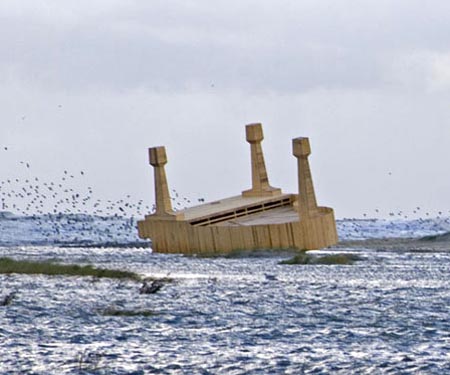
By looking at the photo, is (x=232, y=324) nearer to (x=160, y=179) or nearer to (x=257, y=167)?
(x=160, y=179)

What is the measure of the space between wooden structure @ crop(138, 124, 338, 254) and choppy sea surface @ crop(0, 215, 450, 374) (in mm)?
11416

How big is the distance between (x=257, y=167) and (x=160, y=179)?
2873 mm

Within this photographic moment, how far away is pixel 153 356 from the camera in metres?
11.2

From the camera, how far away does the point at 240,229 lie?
35219 mm

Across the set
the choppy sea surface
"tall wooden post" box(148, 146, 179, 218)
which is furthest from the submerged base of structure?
the choppy sea surface

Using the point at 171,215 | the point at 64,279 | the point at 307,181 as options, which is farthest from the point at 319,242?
the point at 64,279

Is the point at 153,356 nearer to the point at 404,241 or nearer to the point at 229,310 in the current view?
the point at 229,310

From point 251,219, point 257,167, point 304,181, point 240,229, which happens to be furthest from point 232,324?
point 257,167

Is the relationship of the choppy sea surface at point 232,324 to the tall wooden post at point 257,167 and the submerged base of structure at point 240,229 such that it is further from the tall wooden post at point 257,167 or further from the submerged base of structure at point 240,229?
the tall wooden post at point 257,167

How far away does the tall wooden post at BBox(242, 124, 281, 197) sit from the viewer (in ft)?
130

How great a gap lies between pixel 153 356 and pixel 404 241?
38297 millimetres

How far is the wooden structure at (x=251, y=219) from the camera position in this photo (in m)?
34.8

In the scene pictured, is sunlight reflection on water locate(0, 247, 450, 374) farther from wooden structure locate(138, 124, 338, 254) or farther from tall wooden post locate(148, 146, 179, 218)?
tall wooden post locate(148, 146, 179, 218)

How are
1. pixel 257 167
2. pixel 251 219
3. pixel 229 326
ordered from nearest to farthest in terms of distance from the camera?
pixel 229 326 < pixel 251 219 < pixel 257 167
